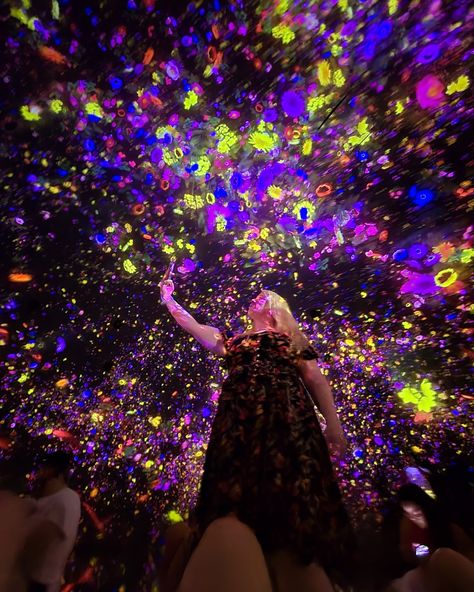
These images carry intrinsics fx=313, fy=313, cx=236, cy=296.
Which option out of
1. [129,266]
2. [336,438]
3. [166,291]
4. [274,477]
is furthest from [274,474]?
[129,266]

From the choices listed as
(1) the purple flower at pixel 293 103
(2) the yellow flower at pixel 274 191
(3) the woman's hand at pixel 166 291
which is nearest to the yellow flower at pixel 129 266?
(3) the woman's hand at pixel 166 291

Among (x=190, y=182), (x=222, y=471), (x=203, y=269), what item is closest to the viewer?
(x=222, y=471)

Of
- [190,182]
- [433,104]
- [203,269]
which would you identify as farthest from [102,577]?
[433,104]

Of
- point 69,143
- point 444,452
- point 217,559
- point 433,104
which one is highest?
point 433,104

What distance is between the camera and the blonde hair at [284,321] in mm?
1915

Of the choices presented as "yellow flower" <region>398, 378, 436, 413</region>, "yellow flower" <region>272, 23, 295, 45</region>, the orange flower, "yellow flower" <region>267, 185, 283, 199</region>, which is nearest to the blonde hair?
"yellow flower" <region>267, 185, 283, 199</region>

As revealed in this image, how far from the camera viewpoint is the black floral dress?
0.91m

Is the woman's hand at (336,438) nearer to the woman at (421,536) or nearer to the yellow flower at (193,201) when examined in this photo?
the woman at (421,536)

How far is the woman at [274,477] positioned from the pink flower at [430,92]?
2552mm

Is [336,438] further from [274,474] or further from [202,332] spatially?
[202,332]

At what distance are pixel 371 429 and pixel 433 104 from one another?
20.2 ft

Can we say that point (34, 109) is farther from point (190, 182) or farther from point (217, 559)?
point (217, 559)

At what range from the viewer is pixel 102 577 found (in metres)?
6.31

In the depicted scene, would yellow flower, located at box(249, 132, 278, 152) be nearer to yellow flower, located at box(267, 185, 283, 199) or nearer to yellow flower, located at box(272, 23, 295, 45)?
yellow flower, located at box(267, 185, 283, 199)
